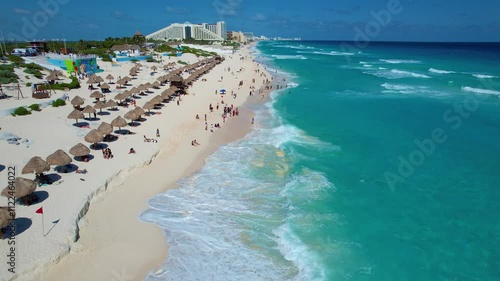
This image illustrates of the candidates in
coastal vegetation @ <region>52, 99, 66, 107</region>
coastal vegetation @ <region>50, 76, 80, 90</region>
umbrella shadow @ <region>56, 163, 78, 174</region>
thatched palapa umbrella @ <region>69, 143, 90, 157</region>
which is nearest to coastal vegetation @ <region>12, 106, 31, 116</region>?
coastal vegetation @ <region>52, 99, 66, 107</region>

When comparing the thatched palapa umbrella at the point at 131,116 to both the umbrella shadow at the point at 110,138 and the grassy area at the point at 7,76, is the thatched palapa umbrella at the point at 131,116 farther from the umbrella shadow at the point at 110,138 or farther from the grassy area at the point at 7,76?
the grassy area at the point at 7,76

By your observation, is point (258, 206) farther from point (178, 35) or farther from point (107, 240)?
point (178, 35)

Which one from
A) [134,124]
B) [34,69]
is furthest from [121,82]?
[134,124]

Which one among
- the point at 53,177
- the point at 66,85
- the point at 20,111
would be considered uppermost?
the point at 66,85

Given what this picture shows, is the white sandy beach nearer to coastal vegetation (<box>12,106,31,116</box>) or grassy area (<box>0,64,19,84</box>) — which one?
coastal vegetation (<box>12,106,31,116</box>)

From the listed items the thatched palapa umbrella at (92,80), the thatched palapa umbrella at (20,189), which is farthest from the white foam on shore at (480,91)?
the thatched palapa umbrella at (20,189)

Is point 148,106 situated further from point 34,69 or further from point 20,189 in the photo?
point 34,69

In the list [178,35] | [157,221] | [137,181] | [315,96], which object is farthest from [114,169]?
[178,35]
